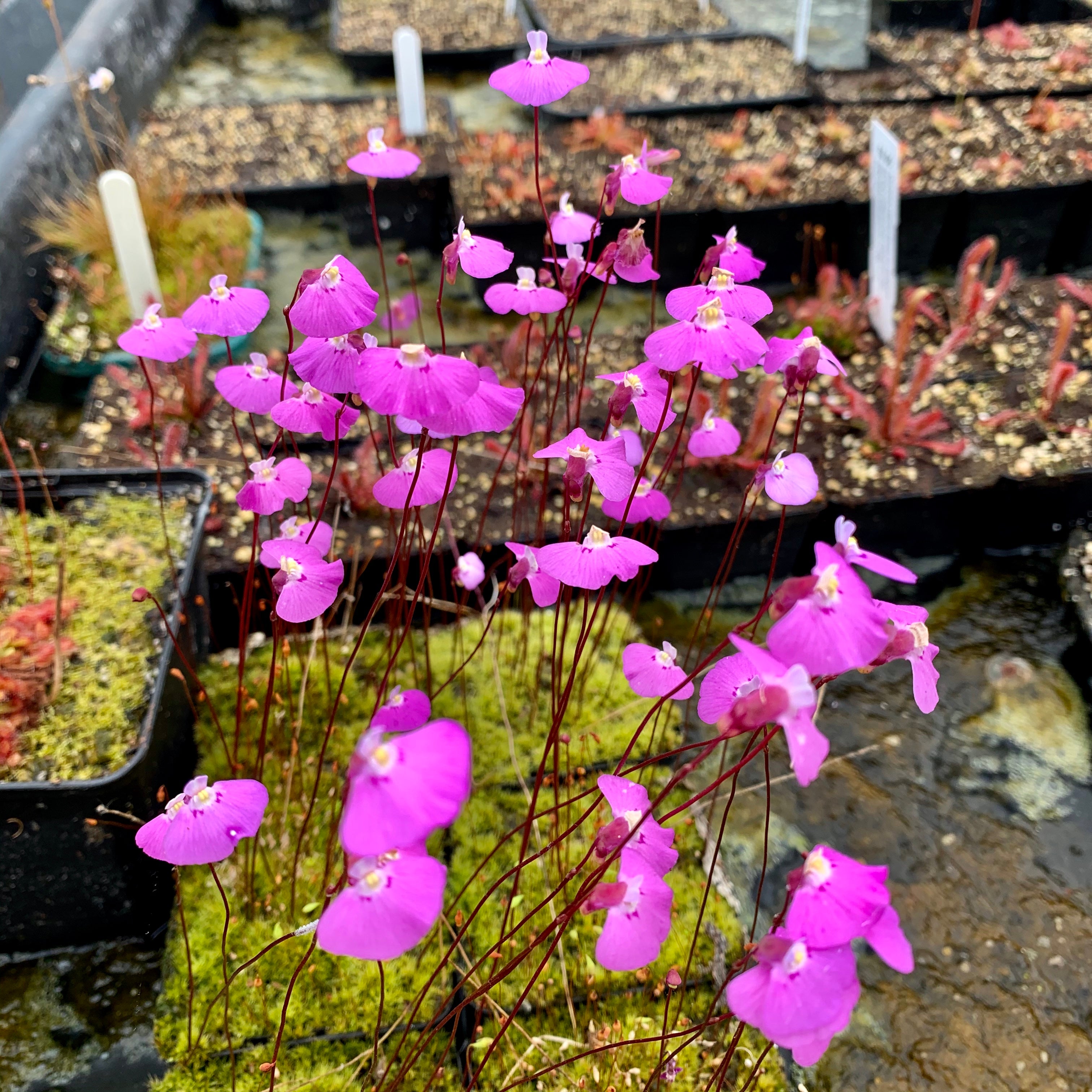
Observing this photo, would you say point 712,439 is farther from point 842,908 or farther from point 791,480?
point 842,908

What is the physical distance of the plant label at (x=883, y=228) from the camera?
8.12 feet

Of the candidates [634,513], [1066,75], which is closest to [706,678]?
[634,513]

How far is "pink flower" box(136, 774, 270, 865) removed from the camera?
95 cm

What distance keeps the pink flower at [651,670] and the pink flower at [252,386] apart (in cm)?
57

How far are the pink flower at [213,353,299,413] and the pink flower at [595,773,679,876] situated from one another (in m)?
0.67

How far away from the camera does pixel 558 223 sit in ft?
4.53

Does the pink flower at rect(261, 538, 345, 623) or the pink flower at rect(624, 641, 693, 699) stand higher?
the pink flower at rect(261, 538, 345, 623)

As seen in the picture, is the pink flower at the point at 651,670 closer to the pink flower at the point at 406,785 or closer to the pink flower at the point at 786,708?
the pink flower at the point at 786,708

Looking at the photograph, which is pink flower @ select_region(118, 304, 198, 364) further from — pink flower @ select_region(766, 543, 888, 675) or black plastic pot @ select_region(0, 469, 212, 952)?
pink flower @ select_region(766, 543, 888, 675)

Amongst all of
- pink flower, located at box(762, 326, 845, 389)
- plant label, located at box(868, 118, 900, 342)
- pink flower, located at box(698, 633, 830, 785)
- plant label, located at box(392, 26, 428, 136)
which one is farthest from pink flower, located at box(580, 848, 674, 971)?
plant label, located at box(392, 26, 428, 136)

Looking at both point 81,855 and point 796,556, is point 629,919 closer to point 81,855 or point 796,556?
point 81,855

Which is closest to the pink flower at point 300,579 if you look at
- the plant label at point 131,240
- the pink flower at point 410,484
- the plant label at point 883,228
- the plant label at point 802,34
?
the pink flower at point 410,484

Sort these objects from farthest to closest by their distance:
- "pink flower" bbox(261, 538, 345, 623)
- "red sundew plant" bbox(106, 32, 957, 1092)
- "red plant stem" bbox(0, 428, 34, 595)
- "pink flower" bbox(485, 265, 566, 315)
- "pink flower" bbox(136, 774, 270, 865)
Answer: "red plant stem" bbox(0, 428, 34, 595), "pink flower" bbox(485, 265, 566, 315), "pink flower" bbox(261, 538, 345, 623), "pink flower" bbox(136, 774, 270, 865), "red sundew plant" bbox(106, 32, 957, 1092)

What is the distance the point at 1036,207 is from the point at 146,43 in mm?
4060
